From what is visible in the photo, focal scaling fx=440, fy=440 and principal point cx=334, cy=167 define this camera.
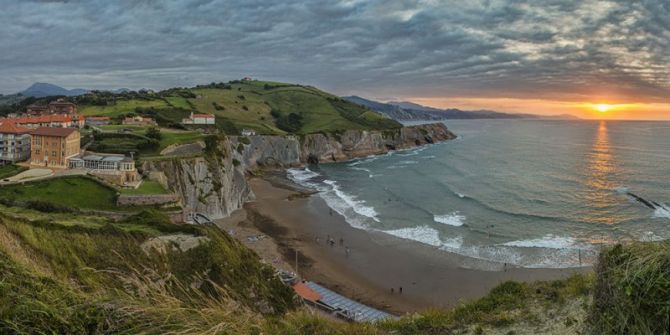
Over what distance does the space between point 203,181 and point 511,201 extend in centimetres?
3803

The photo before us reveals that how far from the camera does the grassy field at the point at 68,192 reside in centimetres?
3531

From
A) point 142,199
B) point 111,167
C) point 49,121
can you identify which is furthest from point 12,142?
point 142,199

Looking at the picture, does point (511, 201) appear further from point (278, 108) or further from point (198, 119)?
point (278, 108)

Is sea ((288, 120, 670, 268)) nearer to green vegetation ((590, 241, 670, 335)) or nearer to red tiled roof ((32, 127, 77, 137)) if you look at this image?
green vegetation ((590, 241, 670, 335))

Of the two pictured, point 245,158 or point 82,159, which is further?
point 245,158

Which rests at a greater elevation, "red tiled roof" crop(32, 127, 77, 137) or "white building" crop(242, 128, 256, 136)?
"red tiled roof" crop(32, 127, 77, 137)

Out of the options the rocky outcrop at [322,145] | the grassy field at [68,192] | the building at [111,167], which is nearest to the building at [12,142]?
the building at [111,167]

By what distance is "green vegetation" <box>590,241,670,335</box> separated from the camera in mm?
6000

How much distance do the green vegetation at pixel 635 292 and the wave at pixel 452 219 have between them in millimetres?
40416

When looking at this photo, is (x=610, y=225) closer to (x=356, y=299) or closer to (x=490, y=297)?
(x=356, y=299)

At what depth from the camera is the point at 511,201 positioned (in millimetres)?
56156

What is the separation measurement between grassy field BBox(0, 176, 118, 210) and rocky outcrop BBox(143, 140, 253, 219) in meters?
6.67

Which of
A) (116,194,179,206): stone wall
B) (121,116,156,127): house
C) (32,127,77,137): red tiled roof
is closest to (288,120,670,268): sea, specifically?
(116,194,179,206): stone wall

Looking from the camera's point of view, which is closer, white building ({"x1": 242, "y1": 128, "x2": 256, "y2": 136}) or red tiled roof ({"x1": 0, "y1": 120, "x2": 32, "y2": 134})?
red tiled roof ({"x1": 0, "y1": 120, "x2": 32, "y2": 134})
